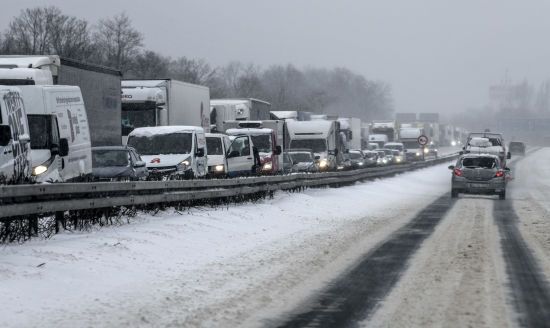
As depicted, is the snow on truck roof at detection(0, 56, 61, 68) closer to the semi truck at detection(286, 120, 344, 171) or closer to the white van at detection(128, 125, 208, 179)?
the white van at detection(128, 125, 208, 179)

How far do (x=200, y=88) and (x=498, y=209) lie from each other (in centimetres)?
1338

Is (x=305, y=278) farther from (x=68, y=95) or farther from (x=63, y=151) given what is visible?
(x=68, y=95)

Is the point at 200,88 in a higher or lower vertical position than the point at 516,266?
higher

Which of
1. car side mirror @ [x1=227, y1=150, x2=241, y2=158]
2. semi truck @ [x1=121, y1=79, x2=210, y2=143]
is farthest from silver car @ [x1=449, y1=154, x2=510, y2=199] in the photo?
semi truck @ [x1=121, y1=79, x2=210, y2=143]

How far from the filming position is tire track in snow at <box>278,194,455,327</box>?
7949 mm

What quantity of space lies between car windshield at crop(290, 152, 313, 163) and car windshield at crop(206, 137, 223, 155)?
1239 centimetres

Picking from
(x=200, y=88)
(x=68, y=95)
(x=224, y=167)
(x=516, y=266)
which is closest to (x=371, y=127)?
(x=200, y=88)

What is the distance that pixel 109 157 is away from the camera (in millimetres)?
22391

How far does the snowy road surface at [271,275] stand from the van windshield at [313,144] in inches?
977

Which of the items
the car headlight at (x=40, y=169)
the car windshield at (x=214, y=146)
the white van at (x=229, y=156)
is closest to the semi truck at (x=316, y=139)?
the white van at (x=229, y=156)

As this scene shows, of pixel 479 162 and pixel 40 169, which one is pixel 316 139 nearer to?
pixel 479 162

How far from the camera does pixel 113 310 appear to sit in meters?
8.09

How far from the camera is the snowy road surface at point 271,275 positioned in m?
7.97

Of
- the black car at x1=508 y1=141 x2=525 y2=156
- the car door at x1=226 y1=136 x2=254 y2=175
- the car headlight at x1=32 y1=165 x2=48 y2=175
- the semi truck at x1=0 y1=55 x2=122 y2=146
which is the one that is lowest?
the black car at x1=508 y1=141 x2=525 y2=156
